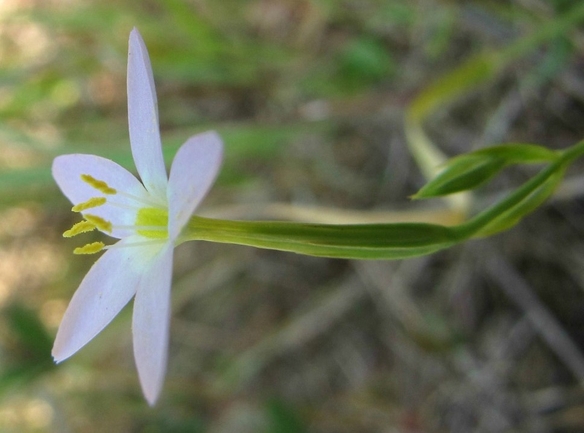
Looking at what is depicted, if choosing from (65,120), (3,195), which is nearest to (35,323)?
(3,195)

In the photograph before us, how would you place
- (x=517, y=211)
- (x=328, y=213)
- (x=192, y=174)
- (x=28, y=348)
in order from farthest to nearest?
(x=28, y=348)
(x=328, y=213)
(x=517, y=211)
(x=192, y=174)

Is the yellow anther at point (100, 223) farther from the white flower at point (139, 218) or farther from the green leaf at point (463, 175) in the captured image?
the green leaf at point (463, 175)

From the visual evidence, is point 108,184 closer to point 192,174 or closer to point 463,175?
point 192,174

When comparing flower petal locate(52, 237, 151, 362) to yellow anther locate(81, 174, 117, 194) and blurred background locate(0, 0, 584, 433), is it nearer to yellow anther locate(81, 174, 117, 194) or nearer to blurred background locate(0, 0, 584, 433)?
yellow anther locate(81, 174, 117, 194)

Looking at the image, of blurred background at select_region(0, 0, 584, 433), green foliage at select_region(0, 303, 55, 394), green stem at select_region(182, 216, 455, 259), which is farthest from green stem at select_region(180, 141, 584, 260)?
green foliage at select_region(0, 303, 55, 394)

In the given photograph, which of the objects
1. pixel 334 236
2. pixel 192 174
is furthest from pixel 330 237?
pixel 192 174

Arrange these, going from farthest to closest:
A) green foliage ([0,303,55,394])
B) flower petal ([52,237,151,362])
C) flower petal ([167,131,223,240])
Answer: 1. green foliage ([0,303,55,394])
2. flower petal ([52,237,151,362])
3. flower petal ([167,131,223,240])
